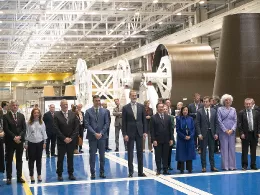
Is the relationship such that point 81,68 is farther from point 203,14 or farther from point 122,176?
point 122,176

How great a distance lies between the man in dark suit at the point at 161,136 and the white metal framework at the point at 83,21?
1380 cm

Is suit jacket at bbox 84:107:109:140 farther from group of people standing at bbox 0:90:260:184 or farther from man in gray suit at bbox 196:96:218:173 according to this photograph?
man in gray suit at bbox 196:96:218:173

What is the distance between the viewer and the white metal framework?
2417 cm

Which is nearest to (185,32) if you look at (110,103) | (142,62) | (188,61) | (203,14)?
(203,14)

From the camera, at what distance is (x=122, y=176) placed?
8.78 meters

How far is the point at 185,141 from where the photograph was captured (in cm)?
908

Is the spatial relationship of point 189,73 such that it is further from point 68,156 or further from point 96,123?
point 68,156

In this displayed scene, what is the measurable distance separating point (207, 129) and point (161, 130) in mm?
1129

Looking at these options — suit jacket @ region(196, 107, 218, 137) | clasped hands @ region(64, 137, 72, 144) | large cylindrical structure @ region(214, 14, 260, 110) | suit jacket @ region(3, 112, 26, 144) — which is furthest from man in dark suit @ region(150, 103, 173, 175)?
large cylindrical structure @ region(214, 14, 260, 110)

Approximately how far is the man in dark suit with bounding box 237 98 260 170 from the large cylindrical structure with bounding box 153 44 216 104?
25.1 ft

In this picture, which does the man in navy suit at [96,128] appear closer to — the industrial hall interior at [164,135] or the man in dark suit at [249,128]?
the industrial hall interior at [164,135]

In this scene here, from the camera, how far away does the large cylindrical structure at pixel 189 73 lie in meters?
16.9

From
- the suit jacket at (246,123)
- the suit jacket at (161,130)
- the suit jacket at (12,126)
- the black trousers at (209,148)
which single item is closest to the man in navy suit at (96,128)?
the suit jacket at (161,130)

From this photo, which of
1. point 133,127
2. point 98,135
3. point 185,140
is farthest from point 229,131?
point 98,135
